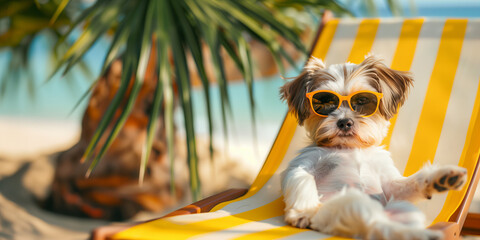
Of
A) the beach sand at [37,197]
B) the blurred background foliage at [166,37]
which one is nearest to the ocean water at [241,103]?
the beach sand at [37,197]

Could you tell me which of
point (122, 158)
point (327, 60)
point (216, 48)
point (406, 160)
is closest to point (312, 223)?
point (406, 160)

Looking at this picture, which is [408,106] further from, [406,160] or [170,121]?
[170,121]

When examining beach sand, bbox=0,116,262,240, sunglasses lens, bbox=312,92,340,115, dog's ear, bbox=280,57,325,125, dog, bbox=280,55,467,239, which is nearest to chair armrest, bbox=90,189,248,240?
dog, bbox=280,55,467,239

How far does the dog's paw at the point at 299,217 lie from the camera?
1861mm

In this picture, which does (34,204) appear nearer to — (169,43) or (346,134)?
(169,43)

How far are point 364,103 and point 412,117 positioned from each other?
0.72 m

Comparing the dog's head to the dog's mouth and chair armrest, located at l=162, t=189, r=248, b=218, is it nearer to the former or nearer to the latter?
the dog's mouth

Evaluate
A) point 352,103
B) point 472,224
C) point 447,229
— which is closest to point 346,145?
point 352,103

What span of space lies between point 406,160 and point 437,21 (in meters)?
1.07

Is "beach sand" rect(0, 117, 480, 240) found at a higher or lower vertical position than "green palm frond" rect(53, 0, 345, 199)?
lower

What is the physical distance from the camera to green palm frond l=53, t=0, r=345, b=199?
3.04 meters

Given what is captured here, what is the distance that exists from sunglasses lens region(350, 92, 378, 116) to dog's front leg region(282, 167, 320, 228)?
0.40 m

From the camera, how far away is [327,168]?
2.10 m

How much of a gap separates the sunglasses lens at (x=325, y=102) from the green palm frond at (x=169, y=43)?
117 cm
